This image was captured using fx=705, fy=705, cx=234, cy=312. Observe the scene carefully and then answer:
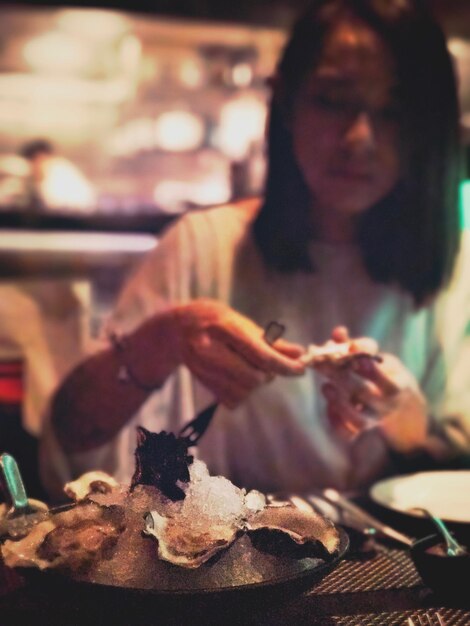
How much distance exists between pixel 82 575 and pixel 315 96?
1.30 metres

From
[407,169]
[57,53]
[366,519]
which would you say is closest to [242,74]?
A: [57,53]

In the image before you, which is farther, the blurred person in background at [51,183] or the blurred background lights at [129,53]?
the blurred person in background at [51,183]

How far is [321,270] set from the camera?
1.81 m

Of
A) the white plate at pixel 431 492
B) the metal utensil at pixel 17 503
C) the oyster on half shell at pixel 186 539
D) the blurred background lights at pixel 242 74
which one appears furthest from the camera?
the blurred background lights at pixel 242 74

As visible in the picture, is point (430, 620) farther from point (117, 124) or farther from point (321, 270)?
point (117, 124)

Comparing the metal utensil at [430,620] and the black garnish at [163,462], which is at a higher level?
the black garnish at [163,462]

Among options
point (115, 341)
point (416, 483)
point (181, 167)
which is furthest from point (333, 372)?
point (181, 167)

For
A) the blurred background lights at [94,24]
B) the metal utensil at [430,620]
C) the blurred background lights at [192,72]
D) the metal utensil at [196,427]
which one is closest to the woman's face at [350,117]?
the metal utensil at [196,427]

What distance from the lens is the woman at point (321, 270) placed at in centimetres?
163

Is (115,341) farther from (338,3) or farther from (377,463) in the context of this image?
(338,3)

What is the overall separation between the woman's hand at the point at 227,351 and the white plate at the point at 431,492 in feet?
0.83

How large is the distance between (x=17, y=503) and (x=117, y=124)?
2454mm

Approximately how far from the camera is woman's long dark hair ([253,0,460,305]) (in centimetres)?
167

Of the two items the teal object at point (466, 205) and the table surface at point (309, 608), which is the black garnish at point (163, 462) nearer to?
the table surface at point (309, 608)
